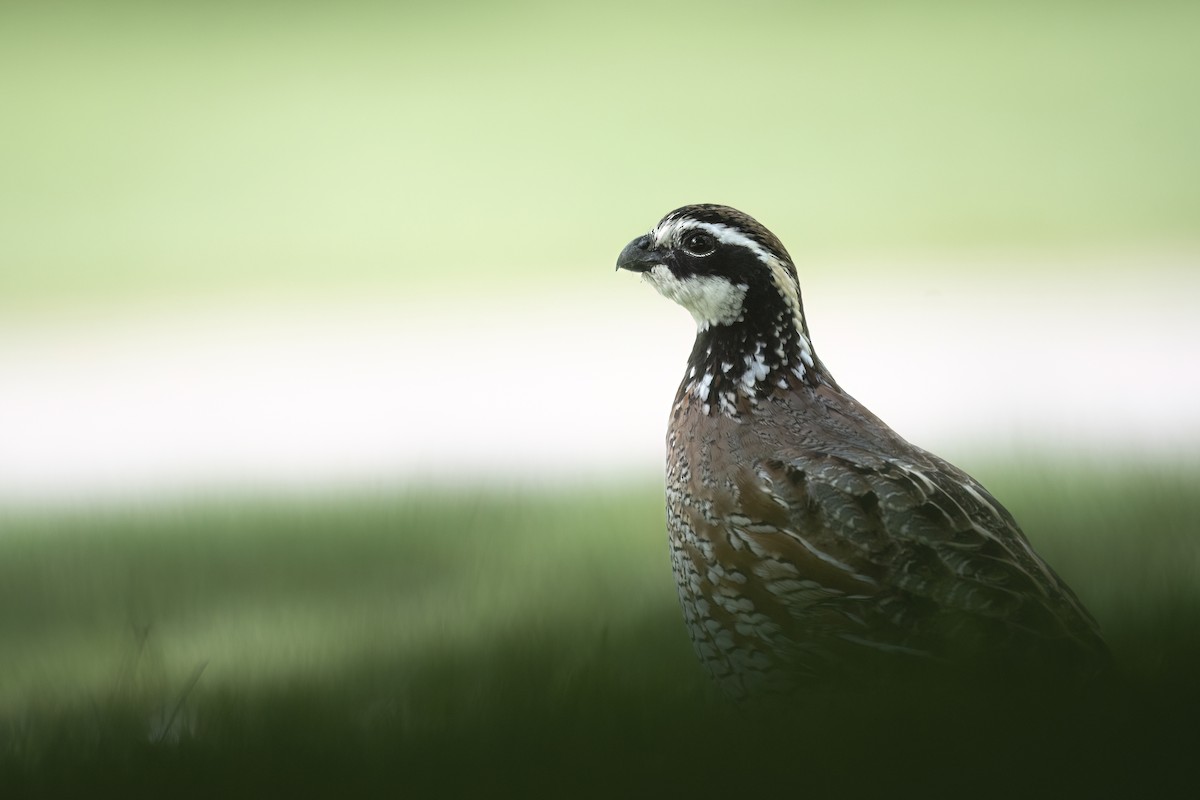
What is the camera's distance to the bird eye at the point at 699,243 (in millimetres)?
5125

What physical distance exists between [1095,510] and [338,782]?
155 inches

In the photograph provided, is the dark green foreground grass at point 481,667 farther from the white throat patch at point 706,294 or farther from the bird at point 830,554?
the white throat patch at point 706,294

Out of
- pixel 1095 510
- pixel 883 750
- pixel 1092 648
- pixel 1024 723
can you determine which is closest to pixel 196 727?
pixel 883 750

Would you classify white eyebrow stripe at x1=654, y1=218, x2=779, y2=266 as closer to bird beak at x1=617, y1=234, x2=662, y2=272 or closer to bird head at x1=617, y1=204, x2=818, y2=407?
bird head at x1=617, y1=204, x2=818, y2=407

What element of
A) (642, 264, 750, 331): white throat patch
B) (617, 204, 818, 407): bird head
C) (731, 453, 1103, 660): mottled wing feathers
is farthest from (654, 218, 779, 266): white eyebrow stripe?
(731, 453, 1103, 660): mottled wing feathers

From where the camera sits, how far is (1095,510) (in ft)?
20.6

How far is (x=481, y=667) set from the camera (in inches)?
179

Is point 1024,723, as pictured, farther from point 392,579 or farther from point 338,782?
point 392,579

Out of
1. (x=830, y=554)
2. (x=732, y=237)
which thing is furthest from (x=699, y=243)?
(x=830, y=554)

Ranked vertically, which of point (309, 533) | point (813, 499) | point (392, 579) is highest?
point (309, 533)

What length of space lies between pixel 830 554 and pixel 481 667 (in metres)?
1.17

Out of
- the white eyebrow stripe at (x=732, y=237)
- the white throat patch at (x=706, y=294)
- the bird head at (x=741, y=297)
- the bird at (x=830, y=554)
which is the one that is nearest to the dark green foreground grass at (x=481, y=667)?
the bird at (x=830, y=554)

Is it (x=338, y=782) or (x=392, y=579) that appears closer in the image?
(x=338, y=782)

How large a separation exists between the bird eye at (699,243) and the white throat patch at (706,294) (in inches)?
3.9
